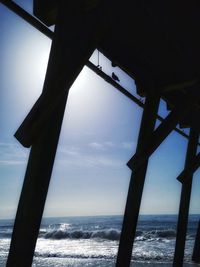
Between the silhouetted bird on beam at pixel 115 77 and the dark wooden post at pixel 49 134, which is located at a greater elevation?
the silhouetted bird on beam at pixel 115 77

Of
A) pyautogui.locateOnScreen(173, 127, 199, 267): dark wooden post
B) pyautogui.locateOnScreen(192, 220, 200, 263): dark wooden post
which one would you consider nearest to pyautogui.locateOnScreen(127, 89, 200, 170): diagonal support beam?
pyautogui.locateOnScreen(173, 127, 199, 267): dark wooden post

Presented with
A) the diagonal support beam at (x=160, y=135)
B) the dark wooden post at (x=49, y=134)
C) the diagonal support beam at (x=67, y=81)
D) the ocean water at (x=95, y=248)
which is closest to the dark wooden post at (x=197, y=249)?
the ocean water at (x=95, y=248)

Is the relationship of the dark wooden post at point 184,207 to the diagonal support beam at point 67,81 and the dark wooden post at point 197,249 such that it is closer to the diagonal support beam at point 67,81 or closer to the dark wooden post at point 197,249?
the dark wooden post at point 197,249

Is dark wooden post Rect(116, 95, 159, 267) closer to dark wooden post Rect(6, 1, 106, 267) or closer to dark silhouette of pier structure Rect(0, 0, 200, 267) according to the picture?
dark silhouette of pier structure Rect(0, 0, 200, 267)

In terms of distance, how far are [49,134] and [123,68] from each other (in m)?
1.65

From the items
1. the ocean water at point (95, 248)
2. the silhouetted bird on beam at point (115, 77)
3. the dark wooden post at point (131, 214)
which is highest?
the silhouetted bird on beam at point (115, 77)

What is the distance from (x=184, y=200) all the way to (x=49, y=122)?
129 inches

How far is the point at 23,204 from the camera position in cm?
159

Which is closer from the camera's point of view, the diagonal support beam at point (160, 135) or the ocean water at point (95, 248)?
the diagonal support beam at point (160, 135)

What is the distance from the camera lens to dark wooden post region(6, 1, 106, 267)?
155 cm

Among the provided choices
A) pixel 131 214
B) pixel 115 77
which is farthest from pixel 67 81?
pixel 131 214

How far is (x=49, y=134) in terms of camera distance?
167 centimetres

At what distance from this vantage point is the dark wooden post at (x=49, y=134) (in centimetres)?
155

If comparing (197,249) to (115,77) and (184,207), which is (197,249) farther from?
(115,77)
